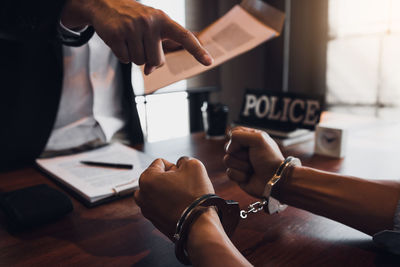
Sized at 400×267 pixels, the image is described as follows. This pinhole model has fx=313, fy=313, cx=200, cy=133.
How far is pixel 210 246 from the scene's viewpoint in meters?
0.48

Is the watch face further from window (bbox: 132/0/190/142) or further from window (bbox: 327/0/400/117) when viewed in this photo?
window (bbox: 327/0/400/117)

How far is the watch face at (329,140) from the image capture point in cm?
109

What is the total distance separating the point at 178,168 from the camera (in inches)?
24.0

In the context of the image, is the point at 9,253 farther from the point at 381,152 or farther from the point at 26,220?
the point at 381,152

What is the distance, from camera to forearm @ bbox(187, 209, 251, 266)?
45cm

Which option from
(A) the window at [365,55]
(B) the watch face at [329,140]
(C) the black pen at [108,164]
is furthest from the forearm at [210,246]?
(A) the window at [365,55]

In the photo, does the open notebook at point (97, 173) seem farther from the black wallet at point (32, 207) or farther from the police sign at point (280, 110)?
the police sign at point (280, 110)

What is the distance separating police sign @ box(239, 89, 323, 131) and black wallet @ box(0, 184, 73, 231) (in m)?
0.89

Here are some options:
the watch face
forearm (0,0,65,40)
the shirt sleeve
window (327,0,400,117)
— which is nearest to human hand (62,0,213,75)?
forearm (0,0,65,40)

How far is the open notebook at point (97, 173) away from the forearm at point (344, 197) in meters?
0.40

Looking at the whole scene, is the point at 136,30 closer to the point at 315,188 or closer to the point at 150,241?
the point at 150,241

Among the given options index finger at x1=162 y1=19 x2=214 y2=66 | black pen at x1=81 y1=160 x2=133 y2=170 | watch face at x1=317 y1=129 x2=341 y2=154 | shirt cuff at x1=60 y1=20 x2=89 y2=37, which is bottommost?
black pen at x1=81 y1=160 x2=133 y2=170

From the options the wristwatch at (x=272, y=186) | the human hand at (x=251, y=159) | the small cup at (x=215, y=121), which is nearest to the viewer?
the wristwatch at (x=272, y=186)

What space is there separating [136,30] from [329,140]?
80 centimetres
